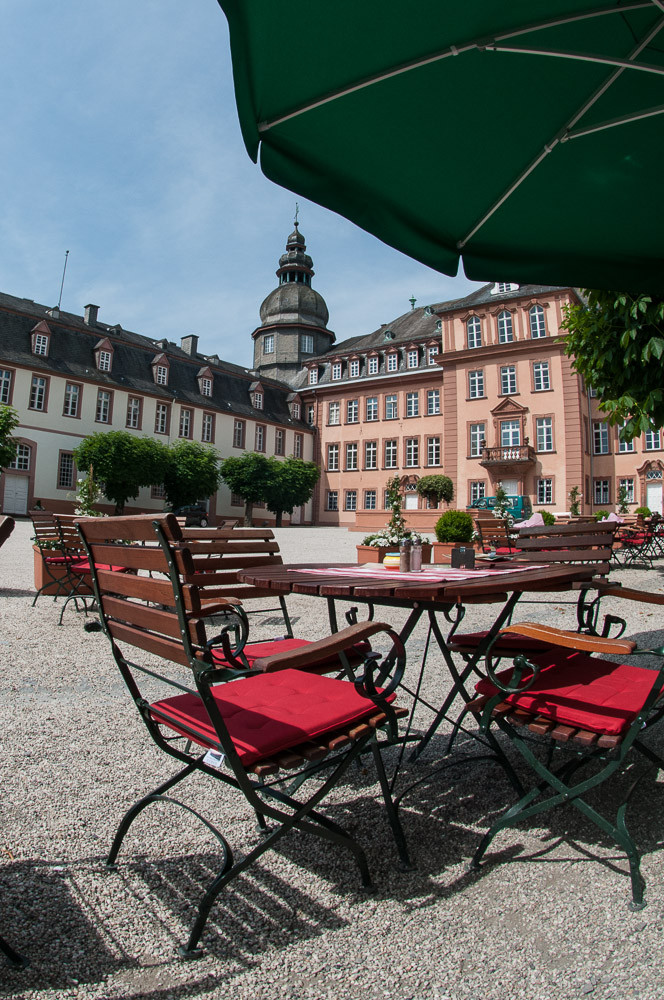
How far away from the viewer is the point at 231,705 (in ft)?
6.81

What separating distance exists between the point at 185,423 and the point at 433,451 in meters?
16.3

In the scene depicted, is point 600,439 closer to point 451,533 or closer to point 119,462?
point 451,533

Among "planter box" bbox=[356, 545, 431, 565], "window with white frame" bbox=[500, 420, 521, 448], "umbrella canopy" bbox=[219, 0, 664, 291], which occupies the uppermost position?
"window with white frame" bbox=[500, 420, 521, 448]

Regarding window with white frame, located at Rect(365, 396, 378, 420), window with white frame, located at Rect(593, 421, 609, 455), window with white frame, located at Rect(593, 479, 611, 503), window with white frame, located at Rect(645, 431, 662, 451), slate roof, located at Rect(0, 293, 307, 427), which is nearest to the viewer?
window with white frame, located at Rect(645, 431, 662, 451)

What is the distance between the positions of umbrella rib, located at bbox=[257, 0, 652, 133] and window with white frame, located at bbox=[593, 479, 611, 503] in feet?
110

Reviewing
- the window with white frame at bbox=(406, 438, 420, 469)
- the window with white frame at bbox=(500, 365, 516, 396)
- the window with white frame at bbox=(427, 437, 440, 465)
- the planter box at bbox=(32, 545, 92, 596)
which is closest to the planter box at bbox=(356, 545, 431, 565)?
the planter box at bbox=(32, 545, 92, 596)

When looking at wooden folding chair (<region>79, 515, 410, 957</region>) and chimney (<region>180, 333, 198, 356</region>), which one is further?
chimney (<region>180, 333, 198, 356</region>)

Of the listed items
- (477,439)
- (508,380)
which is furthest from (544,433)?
(477,439)

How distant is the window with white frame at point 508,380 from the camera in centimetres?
3362

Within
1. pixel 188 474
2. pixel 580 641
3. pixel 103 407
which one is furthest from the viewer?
pixel 103 407

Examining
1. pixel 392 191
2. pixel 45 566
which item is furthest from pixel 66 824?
pixel 45 566

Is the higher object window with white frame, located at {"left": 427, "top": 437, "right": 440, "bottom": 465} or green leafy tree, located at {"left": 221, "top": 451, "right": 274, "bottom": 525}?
window with white frame, located at {"left": 427, "top": 437, "right": 440, "bottom": 465}

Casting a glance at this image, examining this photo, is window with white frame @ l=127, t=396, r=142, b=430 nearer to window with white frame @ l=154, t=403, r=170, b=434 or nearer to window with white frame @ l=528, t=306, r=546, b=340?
window with white frame @ l=154, t=403, r=170, b=434

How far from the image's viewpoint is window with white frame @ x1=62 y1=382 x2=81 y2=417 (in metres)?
35.1
